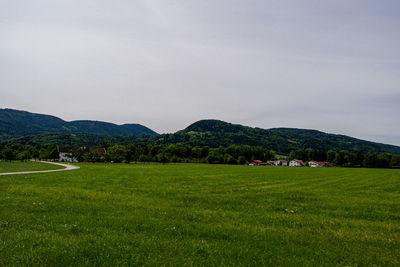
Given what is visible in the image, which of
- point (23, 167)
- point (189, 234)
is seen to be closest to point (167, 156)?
point (23, 167)

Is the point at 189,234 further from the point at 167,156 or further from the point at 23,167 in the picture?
Result: the point at 167,156

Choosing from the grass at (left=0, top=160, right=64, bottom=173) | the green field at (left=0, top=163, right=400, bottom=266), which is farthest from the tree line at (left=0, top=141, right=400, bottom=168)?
the green field at (left=0, top=163, right=400, bottom=266)

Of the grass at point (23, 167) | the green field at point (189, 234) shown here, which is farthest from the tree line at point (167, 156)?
the green field at point (189, 234)

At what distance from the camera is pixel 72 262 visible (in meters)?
7.51

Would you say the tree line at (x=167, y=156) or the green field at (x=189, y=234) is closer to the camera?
the green field at (x=189, y=234)

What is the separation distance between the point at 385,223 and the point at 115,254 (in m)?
14.4

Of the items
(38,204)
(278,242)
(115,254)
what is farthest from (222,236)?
(38,204)

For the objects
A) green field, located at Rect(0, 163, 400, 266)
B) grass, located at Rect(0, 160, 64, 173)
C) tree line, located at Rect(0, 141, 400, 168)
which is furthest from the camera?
tree line, located at Rect(0, 141, 400, 168)

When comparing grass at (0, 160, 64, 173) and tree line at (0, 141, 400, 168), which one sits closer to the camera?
grass at (0, 160, 64, 173)

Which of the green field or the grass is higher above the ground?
the green field

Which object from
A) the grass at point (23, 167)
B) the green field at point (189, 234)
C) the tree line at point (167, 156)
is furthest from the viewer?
the tree line at point (167, 156)

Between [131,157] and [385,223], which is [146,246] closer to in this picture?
[385,223]

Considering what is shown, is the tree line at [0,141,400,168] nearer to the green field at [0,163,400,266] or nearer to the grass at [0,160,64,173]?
the grass at [0,160,64,173]

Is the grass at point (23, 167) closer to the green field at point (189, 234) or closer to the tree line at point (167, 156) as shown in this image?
the green field at point (189, 234)
